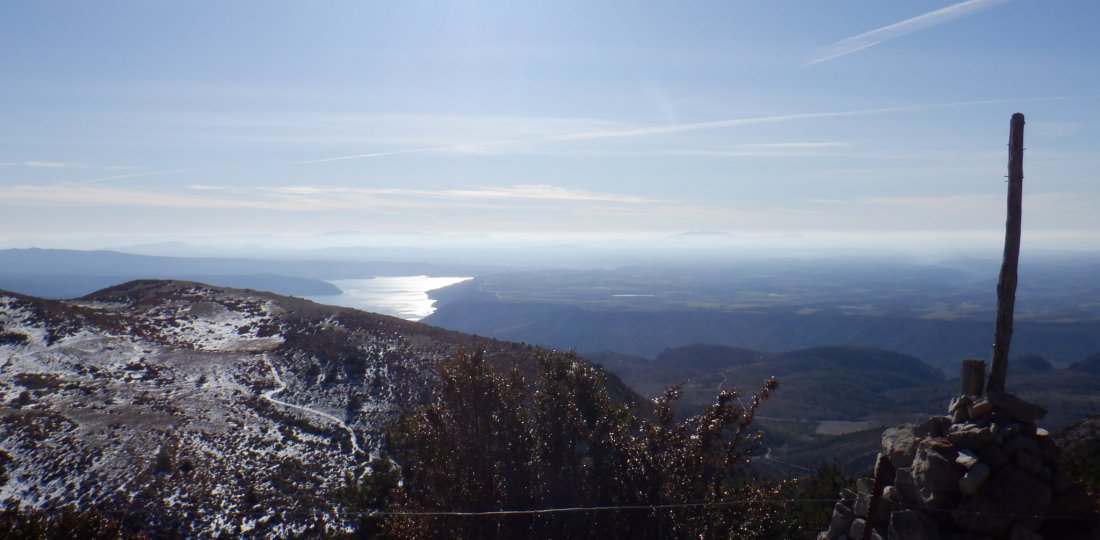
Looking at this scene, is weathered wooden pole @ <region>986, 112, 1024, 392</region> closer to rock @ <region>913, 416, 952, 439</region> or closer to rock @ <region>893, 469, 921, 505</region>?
rock @ <region>913, 416, 952, 439</region>

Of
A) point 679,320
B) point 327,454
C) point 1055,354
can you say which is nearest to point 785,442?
point 327,454

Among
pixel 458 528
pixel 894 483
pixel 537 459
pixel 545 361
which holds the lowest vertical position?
pixel 458 528

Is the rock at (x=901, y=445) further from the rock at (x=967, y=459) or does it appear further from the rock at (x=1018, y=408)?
the rock at (x=1018, y=408)

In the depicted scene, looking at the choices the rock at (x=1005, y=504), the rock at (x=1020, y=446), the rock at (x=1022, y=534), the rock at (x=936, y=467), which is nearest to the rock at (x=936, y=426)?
the rock at (x=936, y=467)

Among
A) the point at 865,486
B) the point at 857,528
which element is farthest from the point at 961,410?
the point at 857,528

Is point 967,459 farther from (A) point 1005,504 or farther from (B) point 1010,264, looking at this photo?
(B) point 1010,264

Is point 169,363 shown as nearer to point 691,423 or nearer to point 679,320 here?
point 691,423
